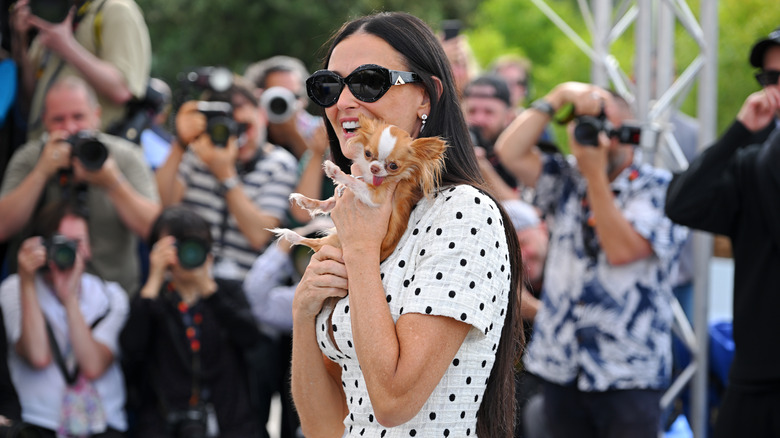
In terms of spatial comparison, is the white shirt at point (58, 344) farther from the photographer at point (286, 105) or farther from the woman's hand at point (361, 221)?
the woman's hand at point (361, 221)

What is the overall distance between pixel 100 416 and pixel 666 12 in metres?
3.88

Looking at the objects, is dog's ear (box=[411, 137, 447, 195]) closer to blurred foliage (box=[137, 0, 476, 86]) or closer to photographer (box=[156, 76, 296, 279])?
photographer (box=[156, 76, 296, 279])

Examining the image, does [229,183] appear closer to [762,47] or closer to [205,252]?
[205,252]

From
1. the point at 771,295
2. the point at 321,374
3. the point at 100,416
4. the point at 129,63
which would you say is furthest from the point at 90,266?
the point at 771,295

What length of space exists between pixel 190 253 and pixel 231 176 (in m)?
0.58

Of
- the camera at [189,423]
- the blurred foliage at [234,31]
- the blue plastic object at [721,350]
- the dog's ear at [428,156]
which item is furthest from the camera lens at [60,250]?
the blurred foliage at [234,31]

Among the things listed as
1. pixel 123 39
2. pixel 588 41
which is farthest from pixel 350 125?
pixel 588 41

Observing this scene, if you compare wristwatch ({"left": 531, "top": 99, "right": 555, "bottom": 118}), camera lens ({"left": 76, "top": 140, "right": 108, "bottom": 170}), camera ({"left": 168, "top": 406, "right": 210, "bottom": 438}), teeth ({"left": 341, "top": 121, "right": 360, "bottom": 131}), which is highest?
teeth ({"left": 341, "top": 121, "right": 360, "bottom": 131})

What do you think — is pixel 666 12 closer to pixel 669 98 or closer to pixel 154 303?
pixel 669 98

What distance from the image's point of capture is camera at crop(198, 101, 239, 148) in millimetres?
5000

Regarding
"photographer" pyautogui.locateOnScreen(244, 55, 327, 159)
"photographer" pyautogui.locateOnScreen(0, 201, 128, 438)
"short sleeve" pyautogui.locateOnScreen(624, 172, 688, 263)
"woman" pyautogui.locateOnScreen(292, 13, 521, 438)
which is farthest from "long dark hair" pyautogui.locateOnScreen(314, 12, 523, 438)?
"photographer" pyautogui.locateOnScreen(244, 55, 327, 159)

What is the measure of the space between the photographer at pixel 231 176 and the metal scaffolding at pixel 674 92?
2073mm

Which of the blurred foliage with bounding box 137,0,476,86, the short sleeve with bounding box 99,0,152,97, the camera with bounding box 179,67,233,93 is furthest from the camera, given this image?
the blurred foliage with bounding box 137,0,476,86

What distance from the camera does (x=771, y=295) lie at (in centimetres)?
357
